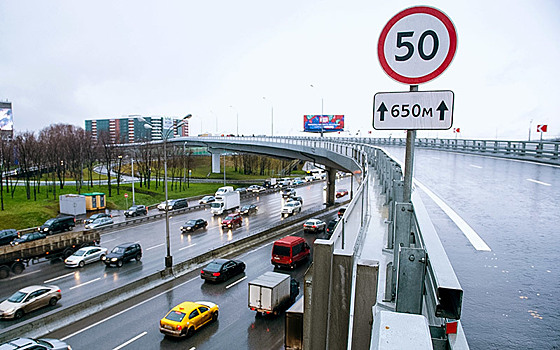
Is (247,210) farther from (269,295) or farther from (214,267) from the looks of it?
(269,295)

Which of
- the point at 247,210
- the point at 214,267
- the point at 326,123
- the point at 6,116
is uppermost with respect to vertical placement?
the point at 326,123

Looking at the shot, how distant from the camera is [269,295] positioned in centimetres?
1812

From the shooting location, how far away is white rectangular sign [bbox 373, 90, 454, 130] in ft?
14.1

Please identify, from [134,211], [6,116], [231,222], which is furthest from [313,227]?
[6,116]

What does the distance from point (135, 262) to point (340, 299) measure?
1004 inches

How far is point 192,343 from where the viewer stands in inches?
636

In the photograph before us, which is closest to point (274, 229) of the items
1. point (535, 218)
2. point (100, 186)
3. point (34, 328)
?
point (34, 328)

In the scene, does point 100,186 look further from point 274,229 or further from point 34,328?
point 34,328

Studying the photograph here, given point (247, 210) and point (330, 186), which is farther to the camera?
point (330, 186)

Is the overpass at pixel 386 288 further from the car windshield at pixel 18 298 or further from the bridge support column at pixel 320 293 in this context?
the car windshield at pixel 18 298

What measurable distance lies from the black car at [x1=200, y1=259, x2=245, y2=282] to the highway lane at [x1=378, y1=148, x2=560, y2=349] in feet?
49.7

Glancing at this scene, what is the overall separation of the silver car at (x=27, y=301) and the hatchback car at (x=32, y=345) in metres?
4.70

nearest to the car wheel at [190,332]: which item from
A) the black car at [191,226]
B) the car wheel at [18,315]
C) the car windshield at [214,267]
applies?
the car windshield at [214,267]

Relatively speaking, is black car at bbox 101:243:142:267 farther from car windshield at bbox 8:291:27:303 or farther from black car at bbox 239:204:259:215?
black car at bbox 239:204:259:215
